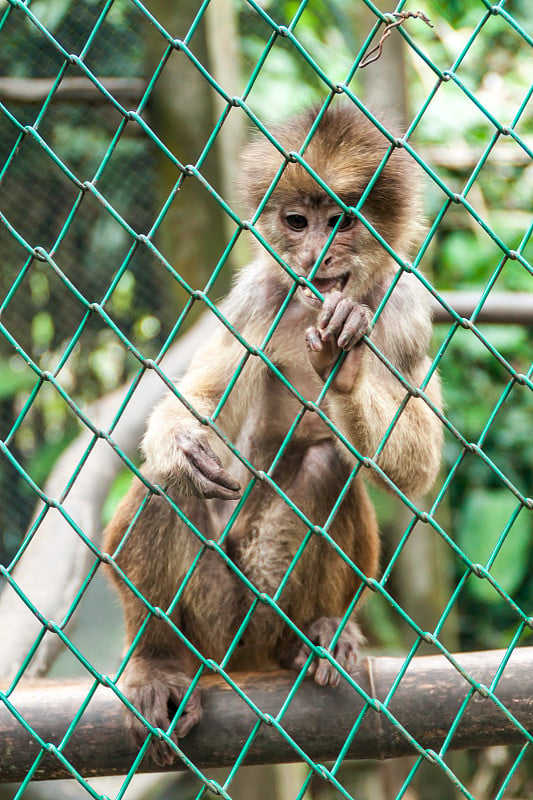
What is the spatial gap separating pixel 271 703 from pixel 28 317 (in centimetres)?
495

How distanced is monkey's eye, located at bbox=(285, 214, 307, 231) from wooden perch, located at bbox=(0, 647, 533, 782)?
150 cm

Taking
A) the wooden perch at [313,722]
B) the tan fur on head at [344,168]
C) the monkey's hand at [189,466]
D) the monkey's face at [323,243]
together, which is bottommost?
the wooden perch at [313,722]

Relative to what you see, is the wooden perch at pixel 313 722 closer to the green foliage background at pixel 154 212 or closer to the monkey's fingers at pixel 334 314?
the monkey's fingers at pixel 334 314

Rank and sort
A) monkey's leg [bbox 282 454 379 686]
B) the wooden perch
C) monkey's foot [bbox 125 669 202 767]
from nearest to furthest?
the wooden perch
monkey's foot [bbox 125 669 202 767]
monkey's leg [bbox 282 454 379 686]

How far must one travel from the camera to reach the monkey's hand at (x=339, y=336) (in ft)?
8.27

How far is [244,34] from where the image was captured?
7.12 m

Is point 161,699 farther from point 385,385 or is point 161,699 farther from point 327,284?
point 327,284

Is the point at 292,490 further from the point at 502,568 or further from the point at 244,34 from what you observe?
the point at 244,34

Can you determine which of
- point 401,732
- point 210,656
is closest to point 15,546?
point 210,656

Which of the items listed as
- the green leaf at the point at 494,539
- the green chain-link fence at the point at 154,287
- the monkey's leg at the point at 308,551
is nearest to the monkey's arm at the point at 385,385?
the monkey's leg at the point at 308,551

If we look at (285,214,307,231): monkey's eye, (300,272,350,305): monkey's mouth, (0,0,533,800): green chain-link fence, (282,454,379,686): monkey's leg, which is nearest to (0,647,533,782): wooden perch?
(282,454,379,686): monkey's leg

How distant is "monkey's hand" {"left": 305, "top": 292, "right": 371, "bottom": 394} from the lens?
2520 mm

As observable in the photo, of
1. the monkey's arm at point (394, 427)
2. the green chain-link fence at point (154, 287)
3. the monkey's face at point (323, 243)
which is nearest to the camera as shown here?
the monkey's arm at point (394, 427)

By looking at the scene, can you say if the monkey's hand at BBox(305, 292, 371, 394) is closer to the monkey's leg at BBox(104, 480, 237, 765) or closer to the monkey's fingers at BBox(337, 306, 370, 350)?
the monkey's fingers at BBox(337, 306, 370, 350)
